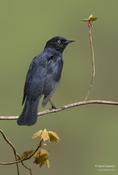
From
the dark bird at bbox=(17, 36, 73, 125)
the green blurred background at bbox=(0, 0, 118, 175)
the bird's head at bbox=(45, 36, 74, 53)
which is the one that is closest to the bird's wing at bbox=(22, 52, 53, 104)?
the dark bird at bbox=(17, 36, 73, 125)

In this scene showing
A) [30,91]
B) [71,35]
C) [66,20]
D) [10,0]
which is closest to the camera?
[30,91]

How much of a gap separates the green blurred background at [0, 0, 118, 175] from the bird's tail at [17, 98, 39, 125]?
342cm

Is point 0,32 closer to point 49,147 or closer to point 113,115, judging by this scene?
point 113,115

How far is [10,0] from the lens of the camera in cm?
1450

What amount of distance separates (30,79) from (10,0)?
9.66 meters

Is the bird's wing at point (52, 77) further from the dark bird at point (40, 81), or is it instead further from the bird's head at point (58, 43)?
the bird's head at point (58, 43)

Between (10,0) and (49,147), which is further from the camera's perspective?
(10,0)

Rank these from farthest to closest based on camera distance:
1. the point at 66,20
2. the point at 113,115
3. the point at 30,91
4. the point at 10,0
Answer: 1. the point at 10,0
2. the point at 66,20
3. the point at 113,115
4. the point at 30,91

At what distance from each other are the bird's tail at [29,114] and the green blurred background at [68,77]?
3.42m

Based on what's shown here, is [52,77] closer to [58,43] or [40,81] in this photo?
[40,81]

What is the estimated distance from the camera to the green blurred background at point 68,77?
9195mm

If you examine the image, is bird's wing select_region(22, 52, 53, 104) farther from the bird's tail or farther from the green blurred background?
the green blurred background

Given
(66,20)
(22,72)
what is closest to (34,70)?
(22,72)

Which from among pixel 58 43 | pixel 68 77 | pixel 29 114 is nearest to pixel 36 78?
pixel 29 114
